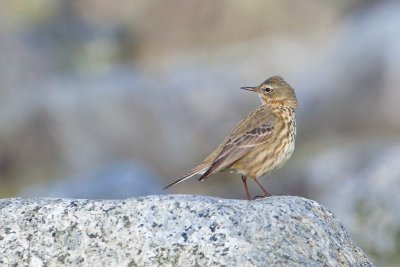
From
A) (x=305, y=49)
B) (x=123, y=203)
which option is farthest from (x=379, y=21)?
(x=123, y=203)

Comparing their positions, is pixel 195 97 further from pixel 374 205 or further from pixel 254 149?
pixel 254 149

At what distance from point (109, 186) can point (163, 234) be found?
1224 centimetres

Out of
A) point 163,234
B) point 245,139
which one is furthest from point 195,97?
point 163,234

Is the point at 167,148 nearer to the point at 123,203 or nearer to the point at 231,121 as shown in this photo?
the point at 231,121

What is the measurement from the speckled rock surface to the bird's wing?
3304mm

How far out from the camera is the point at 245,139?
12172mm

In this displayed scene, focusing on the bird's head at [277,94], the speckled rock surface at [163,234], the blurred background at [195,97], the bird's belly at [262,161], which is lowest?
the speckled rock surface at [163,234]

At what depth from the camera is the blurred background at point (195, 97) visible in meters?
22.6

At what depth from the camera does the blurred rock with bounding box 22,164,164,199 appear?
19.8m

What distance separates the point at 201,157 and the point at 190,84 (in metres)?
3.42

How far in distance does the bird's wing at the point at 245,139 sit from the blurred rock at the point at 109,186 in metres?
7.23

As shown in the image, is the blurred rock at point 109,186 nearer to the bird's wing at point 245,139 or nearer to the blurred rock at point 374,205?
the blurred rock at point 374,205

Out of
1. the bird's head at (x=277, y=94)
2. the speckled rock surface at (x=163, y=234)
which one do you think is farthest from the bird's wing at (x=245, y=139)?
the speckled rock surface at (x=163, y=234)

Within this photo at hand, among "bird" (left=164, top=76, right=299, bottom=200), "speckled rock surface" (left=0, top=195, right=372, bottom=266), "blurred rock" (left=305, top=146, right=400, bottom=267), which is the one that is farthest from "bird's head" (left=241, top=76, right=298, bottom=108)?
"speckled rock surface" (left=0, top=195, right=372, bottom=266)
